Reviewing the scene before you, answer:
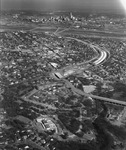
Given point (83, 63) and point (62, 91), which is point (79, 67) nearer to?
point (83, 63)

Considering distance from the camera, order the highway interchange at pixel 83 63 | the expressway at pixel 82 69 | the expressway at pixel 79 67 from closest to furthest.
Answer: the expressway at pixel 82 69
the highway interchange at pixel 83 63
the expressway at pixel 79 67

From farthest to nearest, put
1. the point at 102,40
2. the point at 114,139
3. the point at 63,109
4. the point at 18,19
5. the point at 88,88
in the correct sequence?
the point at 18,19 < the point at 102,40 < the point at 88,88 < the point at 63,109 < the point at 114,139

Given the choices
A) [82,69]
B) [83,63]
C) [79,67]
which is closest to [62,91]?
[82,69]

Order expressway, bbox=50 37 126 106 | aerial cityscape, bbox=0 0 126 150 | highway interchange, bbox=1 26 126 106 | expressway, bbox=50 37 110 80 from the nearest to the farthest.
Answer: aerial cityscape, bbox=0 0 126 150 < expressway, bbox=50 37 126 106 < highway interchange, bbox=1 26 126 106 < expressway, bbox=50 37 110 80

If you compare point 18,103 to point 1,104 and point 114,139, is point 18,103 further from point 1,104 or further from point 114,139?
point 114,139

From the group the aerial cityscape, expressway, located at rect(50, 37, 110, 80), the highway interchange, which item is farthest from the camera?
expressway, located at rect(50, 37, 110, 80)

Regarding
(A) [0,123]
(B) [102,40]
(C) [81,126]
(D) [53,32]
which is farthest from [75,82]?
(D) [53,32]

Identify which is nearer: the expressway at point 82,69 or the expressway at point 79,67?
the expressway at point 82,69

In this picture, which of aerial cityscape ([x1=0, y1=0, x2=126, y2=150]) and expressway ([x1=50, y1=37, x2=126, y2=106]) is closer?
aerial cityscape ([x1=0, y1=0, x2=126, y2=150])

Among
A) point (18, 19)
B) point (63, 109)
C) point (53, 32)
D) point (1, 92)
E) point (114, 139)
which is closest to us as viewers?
point (114, 139)
